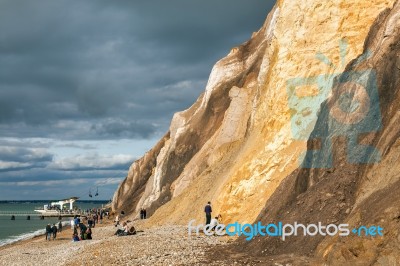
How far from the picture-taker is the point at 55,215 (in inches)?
4222

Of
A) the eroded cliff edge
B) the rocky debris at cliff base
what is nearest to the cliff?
the eroded cliff edge

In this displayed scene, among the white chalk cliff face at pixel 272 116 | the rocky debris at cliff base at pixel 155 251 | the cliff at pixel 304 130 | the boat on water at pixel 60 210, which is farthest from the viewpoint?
the boat on water at pixel 60 210

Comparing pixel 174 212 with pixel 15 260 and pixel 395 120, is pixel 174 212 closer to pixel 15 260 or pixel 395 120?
pixel 15 260

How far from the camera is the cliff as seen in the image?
1521 cm

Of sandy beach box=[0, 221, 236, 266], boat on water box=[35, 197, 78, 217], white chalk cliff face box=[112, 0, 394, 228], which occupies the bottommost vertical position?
sandy beach box=[0, 221, 236, 266]

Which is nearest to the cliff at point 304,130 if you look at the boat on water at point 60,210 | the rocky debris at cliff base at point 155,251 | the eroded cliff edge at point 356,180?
the eroded cliff edge at point 356,180

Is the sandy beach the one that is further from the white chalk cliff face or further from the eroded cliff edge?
the white chalk cliff face

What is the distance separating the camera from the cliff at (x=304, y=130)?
15211 mm

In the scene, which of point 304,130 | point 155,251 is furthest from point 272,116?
point 155,251

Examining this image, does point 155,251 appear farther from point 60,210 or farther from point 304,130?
point 60,210

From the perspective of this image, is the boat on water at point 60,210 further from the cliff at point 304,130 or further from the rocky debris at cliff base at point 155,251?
the rocky debris at cliff base at point 155,251

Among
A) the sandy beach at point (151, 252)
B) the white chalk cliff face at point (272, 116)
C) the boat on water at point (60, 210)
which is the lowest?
the sandy beach at point (151, 252)

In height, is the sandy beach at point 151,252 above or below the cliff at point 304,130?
below

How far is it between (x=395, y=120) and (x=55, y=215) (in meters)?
102
